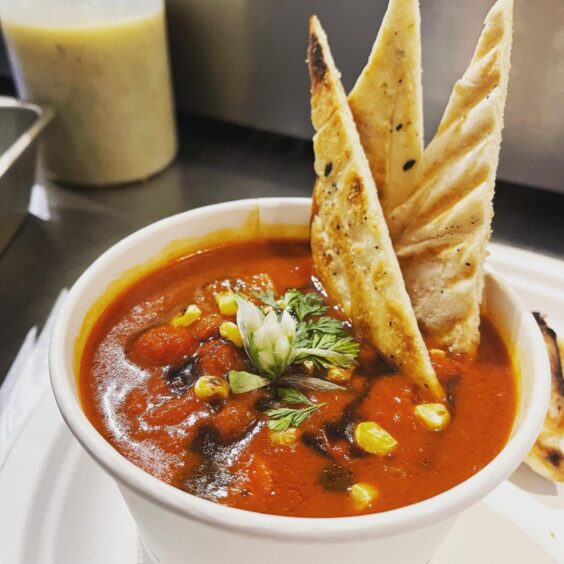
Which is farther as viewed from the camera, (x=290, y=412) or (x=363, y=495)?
(x=290, y=412)

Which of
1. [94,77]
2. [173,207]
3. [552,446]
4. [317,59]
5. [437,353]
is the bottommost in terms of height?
[173,207]

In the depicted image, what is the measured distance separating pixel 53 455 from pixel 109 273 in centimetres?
42

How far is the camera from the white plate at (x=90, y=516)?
1.24m

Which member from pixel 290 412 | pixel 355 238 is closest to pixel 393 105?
pixel 355 238

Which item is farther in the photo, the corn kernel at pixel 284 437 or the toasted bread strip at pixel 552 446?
the toasted bread strip at pixel 552 446

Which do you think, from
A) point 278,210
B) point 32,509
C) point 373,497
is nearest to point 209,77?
point 278,210

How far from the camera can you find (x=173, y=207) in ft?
8.42

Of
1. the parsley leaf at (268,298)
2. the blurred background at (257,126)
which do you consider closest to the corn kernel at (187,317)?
the parsley leaf at (268,298)

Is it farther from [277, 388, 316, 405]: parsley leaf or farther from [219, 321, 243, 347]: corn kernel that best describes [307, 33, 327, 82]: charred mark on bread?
[277, 388, 316, 405]: parsley leaf

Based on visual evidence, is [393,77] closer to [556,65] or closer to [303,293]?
[303,293]

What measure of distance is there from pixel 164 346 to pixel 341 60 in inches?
58.7

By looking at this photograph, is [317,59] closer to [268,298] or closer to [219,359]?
[268,298]

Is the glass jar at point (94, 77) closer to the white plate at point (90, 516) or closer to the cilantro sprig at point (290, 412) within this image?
the white plate at point (90, 516)

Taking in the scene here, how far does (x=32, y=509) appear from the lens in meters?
1.28
